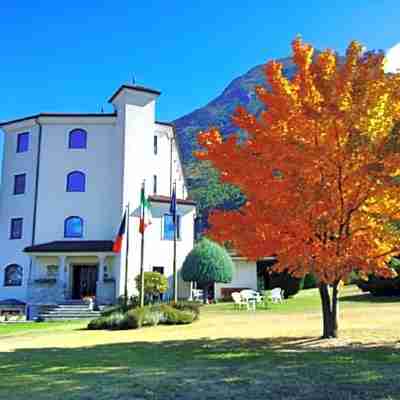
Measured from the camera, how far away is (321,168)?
11258 mm

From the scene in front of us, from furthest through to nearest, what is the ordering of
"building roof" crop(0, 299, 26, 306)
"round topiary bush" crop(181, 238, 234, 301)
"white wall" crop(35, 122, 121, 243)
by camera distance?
"white wall" crop(35, 122, 121, 243) < "round topiary bush" crop(181, 238, 234, 301) < "building roof" crop(0, 299, 26, 306)

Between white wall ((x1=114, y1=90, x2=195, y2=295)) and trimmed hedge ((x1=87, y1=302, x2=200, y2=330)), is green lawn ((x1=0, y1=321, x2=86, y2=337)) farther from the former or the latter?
white wall ((x1=114, y1=90, x2=195, y2=295))

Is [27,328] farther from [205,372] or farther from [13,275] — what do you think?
[205,372]

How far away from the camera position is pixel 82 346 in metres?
13.4

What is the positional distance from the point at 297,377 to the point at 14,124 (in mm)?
33412

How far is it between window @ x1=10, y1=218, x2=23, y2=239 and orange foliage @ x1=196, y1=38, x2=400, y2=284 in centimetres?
2626

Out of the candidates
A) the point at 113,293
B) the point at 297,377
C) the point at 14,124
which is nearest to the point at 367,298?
the point at 113,293

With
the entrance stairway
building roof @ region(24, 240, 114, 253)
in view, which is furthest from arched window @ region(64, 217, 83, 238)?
the entrance stairway

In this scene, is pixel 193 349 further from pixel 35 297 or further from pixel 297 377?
pixel 35 297

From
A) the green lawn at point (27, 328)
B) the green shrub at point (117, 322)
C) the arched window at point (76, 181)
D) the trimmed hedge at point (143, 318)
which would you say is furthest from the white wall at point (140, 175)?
the green shrub at point (117, 322)

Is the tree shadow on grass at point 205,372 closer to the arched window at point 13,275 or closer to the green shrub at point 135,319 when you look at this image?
the green shrub at point 135,319

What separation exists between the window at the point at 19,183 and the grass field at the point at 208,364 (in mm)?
20172

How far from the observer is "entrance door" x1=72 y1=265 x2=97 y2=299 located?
34531mm

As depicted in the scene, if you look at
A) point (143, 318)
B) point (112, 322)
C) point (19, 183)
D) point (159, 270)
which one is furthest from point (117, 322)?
point (19, 183)
